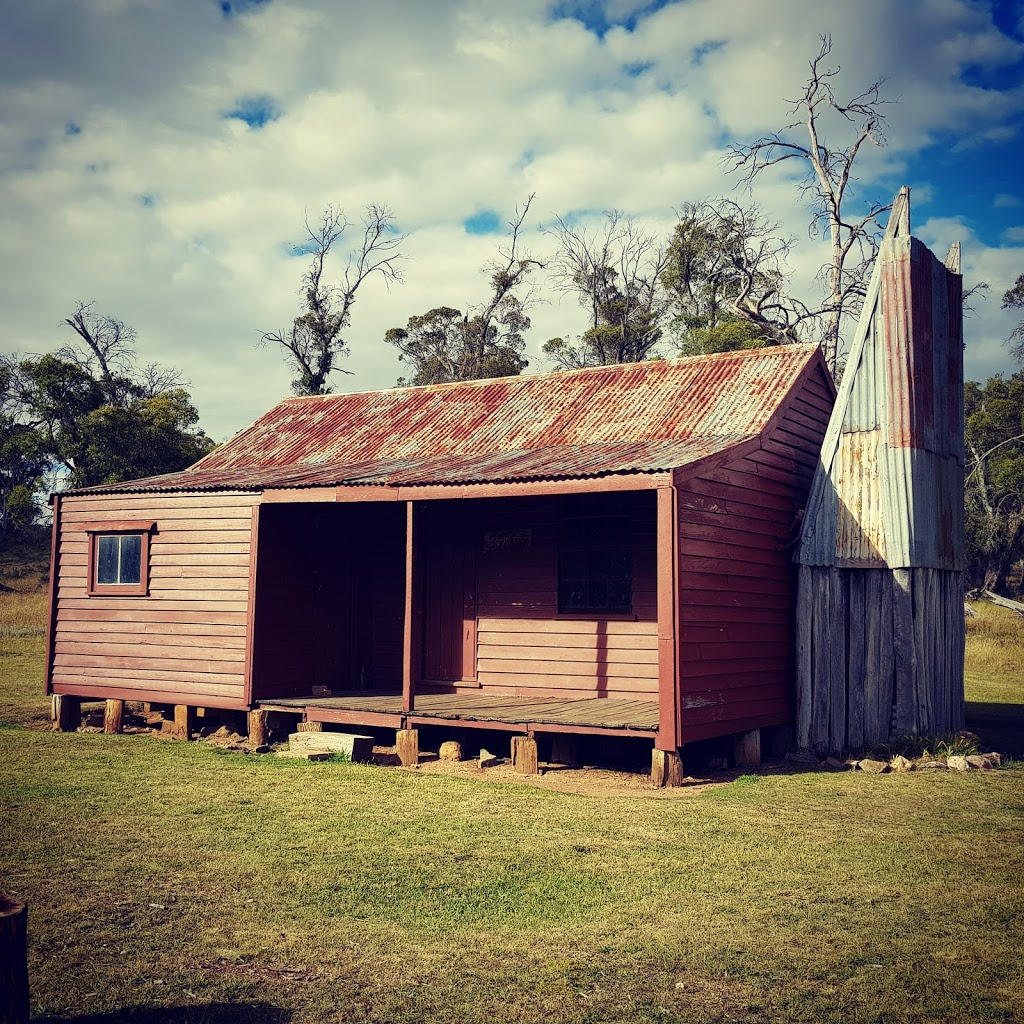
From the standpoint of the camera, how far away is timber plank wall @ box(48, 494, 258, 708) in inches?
574

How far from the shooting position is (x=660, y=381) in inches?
652

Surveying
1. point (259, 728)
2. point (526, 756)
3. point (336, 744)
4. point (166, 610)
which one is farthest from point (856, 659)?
point (166, 610)

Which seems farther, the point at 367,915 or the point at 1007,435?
the point at 1007,435

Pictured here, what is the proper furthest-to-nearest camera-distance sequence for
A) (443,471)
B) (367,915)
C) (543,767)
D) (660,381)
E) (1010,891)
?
(660,381)
(443,471)
(543,767)
(1010,891)
(367,915)

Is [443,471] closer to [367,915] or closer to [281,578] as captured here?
[281,578]

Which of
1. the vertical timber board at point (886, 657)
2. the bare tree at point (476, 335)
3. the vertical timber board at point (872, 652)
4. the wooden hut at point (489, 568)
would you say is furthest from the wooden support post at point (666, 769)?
the bare tree at point (476, 335)

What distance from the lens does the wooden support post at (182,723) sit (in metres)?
14.8

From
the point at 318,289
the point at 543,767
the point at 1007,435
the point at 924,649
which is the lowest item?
the point at 543,767

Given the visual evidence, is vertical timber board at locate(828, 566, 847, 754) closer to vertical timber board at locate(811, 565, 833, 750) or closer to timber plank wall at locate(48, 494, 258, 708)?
vertical timber board at locate(811, 565, 833, 750)

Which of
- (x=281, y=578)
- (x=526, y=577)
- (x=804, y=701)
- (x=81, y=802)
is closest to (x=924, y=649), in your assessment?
(x=804, y=701)

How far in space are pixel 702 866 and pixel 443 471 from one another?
7050mm

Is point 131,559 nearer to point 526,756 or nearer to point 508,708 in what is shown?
point 508,708

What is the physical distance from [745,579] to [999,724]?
22.0 feet

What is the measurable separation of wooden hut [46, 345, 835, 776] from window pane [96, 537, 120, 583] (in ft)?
0.12
